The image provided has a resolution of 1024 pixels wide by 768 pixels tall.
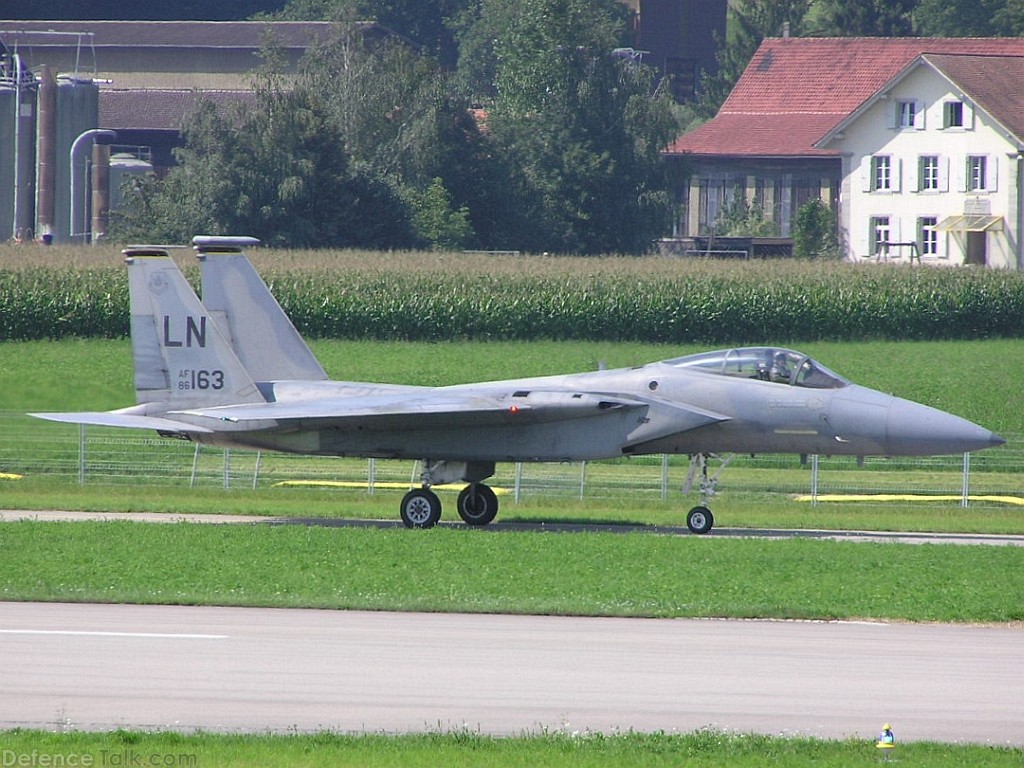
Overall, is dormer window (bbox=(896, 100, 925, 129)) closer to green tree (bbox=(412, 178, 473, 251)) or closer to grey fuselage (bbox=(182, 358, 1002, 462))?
green tree (bbox=(412, 178, 473, 251))

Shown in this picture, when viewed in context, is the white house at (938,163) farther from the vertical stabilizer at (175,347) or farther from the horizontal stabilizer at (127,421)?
the horizontal stabilizer at (127,421)

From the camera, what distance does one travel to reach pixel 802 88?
86.6 meters

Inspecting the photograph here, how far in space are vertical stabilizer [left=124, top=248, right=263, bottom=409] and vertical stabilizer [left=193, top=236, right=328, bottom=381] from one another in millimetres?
422

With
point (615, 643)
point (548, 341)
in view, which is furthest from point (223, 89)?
point (615, 643)

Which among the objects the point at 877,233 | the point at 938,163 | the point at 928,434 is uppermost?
the point at 938,163

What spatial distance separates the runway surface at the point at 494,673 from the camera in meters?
10.4

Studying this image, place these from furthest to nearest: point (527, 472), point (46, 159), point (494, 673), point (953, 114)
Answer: point (953, 114), point (46, 159), point (527, 472), point (494, 673)

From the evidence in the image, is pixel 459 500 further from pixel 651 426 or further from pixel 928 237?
pixel 928 237

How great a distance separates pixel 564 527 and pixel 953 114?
52.8 m

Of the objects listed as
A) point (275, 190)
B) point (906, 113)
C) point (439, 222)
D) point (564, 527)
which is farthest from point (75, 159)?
point (564, 527)

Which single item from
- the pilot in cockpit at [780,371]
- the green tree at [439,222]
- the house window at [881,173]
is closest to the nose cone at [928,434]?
the pilot in cockpit at [780,371]

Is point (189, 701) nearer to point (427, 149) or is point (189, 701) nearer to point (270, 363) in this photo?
point (270, 363)

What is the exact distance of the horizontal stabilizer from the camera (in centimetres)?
2138

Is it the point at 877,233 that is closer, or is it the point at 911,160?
the point at 911,160
